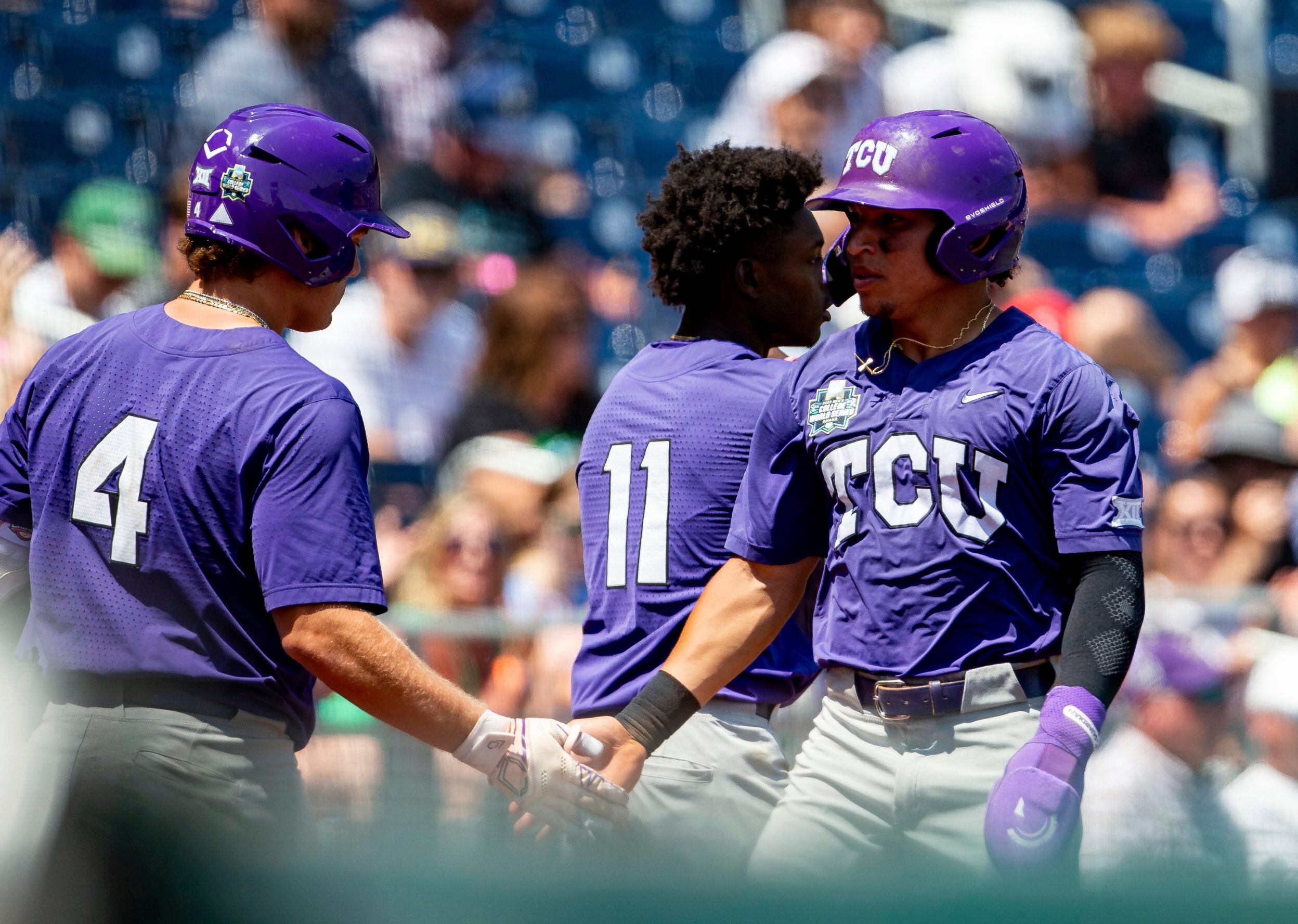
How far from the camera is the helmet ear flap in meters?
3.33

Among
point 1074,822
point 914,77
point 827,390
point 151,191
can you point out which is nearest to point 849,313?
point 914,77

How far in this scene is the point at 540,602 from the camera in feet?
18.8

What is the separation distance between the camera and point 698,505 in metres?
3.57

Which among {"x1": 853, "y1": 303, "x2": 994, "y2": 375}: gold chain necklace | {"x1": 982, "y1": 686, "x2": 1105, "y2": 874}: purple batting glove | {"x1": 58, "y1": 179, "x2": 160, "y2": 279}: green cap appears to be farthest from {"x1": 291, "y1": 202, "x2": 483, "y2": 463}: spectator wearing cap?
{"x1": 982, "y1": 686, "x2": 1105, "y2": 874}: purple batting glove

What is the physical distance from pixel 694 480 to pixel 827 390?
1.77ft

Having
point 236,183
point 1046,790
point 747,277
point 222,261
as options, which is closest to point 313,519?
point 222,261

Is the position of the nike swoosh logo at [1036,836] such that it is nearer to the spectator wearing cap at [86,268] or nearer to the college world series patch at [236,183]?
the college world series patch at [236,183]

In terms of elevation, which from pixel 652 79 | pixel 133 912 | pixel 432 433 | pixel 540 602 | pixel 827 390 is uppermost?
pixel 652 79

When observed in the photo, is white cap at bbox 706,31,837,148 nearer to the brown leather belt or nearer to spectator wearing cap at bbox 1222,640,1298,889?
spectator wearing cap at bbox 1222,640,1298,889

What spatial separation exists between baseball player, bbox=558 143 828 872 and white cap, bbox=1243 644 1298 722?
7.26ft

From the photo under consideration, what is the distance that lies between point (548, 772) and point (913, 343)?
1.14 metres

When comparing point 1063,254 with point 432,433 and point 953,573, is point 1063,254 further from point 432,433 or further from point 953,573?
point 953,573

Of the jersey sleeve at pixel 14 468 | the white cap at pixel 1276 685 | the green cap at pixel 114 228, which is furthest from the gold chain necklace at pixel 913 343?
the green cap at pixel 114 228

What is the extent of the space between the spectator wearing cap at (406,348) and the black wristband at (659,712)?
131 inches
